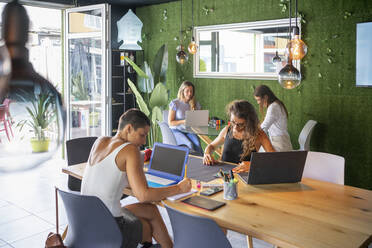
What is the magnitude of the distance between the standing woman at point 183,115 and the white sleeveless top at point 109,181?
2.85 metres

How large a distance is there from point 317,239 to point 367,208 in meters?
0.58

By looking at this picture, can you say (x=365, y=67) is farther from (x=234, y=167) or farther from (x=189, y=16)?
(x=189, y=16)

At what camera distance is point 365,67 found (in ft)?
13.9

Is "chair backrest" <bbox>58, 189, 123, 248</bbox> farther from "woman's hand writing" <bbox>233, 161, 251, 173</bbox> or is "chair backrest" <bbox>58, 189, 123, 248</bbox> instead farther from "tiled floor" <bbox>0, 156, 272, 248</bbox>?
"tiled floor" <bbox>0, 156, 272, 248</bbox>

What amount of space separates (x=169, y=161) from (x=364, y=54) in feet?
9.41

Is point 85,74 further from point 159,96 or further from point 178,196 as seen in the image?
point 178,196

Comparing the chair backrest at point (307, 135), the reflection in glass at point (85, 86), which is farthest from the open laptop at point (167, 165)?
the reflection in glass at point (85, 86)

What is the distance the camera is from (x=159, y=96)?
233 inches

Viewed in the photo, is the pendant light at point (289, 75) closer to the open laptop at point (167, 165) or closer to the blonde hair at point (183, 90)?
the open laptop at point (167, 165)

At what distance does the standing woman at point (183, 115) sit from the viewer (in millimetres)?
5082

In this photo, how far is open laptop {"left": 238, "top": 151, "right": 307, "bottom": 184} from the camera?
7.64 ft

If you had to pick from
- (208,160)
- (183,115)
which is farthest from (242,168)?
(183,115)

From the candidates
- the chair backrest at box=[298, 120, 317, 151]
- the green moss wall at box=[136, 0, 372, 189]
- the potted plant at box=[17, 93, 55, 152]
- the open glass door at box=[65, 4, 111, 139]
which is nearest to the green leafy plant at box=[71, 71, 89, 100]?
the open glass door at box=[65, 4, 111, 139]

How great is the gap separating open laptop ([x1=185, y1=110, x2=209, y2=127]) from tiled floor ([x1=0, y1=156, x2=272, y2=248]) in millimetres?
1218
